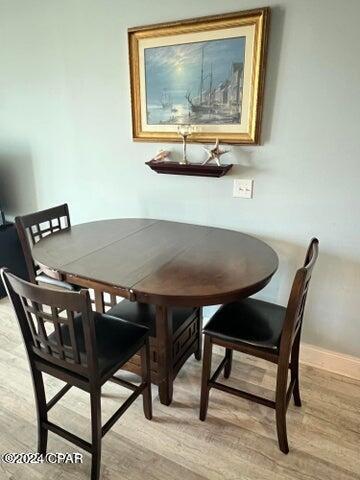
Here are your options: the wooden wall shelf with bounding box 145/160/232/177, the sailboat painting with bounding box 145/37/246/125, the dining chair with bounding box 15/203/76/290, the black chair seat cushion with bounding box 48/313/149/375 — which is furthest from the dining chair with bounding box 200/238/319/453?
the sailboat painting with bounding box 145/37/246/125

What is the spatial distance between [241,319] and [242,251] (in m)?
0.36

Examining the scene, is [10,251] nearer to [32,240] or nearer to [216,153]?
[32,240]

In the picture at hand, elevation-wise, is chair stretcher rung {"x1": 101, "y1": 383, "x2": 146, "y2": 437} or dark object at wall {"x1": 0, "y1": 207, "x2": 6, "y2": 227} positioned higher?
dark object at wall {"x1": 0, "y1": 207, "x2": 6, "y2": 227}

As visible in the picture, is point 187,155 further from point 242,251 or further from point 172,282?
point 172,282

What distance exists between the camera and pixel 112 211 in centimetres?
255

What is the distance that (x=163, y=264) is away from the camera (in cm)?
156

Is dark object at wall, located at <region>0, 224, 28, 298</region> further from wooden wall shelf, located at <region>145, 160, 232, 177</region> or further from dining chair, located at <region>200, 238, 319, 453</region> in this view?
dining chair, located at <region>200, 238, 319, 453</region>

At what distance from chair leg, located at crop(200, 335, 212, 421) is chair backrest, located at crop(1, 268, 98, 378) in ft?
1.92

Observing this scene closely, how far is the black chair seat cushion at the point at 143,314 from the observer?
1778 mm

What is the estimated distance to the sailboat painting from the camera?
184 centimetres

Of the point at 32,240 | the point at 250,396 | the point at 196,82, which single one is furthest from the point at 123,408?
the point at 196,82

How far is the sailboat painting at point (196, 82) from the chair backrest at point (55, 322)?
1.41 m

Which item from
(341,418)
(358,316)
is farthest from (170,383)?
(358,316)

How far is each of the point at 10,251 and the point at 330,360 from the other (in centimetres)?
273
